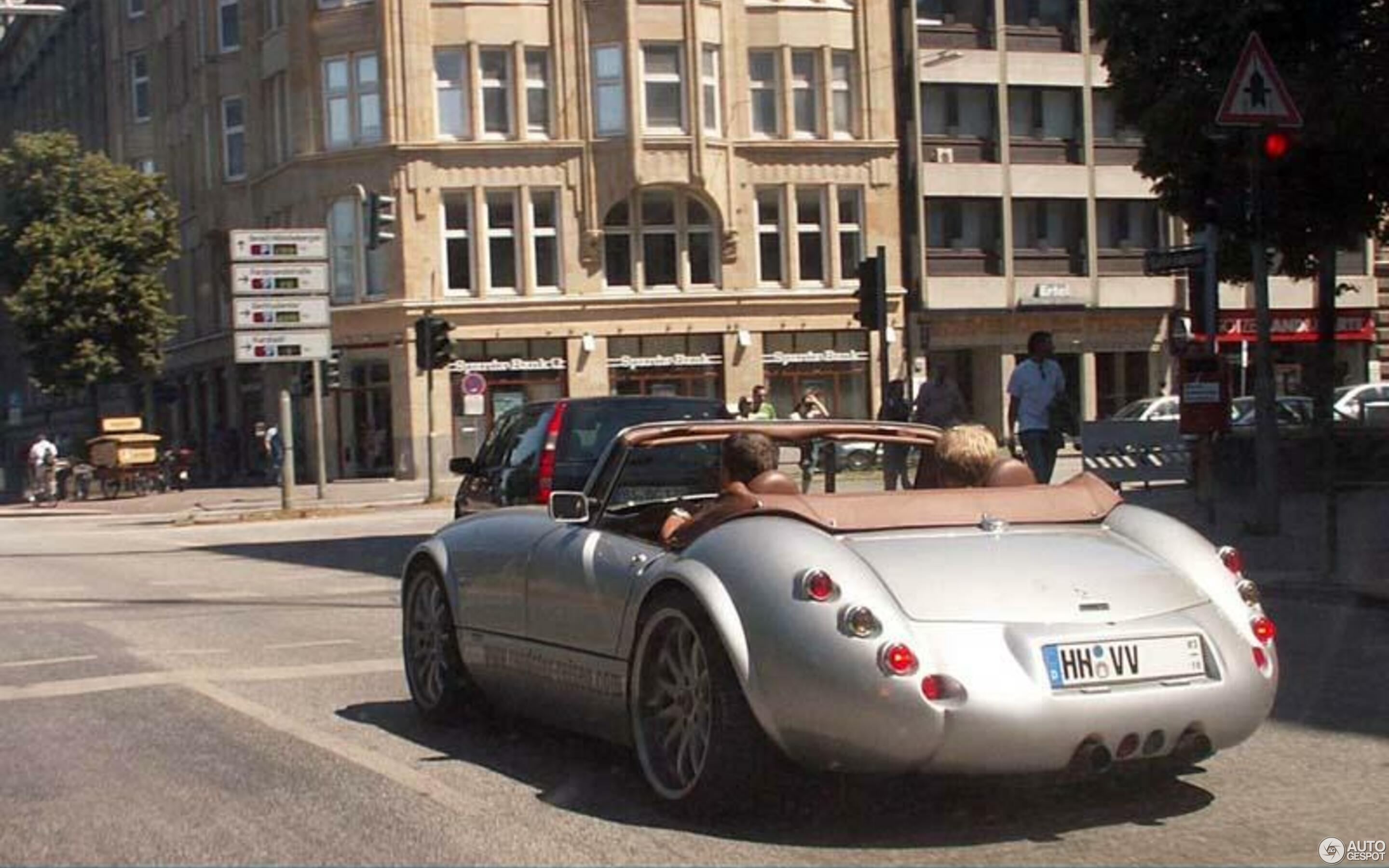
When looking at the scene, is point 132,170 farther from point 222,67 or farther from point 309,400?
point 309,400

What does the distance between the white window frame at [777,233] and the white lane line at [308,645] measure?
37.6 meters

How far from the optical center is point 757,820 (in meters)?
6.00

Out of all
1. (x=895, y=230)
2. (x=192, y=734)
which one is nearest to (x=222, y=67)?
(x=895, y=230)

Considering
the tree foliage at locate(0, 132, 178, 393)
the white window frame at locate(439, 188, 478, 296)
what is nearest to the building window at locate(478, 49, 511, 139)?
the white window frame at locate(439, 188, 478, 296)

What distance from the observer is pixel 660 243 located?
48.0 meters

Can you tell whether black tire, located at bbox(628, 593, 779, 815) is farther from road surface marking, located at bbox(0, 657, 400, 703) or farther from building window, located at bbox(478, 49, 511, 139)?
building window, located at bbox(478, 49, 511, 139)

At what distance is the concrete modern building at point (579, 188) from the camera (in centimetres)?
4634

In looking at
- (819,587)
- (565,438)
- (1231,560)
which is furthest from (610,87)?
(819,587)

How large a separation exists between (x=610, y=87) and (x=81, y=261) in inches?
564

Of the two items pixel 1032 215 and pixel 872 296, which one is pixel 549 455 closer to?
pixel 872 296

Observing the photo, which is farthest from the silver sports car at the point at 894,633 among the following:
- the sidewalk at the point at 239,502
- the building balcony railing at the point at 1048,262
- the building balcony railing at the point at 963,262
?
the building balcony railing at the point at 1048,262

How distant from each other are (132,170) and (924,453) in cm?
4825

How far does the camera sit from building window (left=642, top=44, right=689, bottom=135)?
47.2 metres

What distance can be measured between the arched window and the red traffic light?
3351cm
